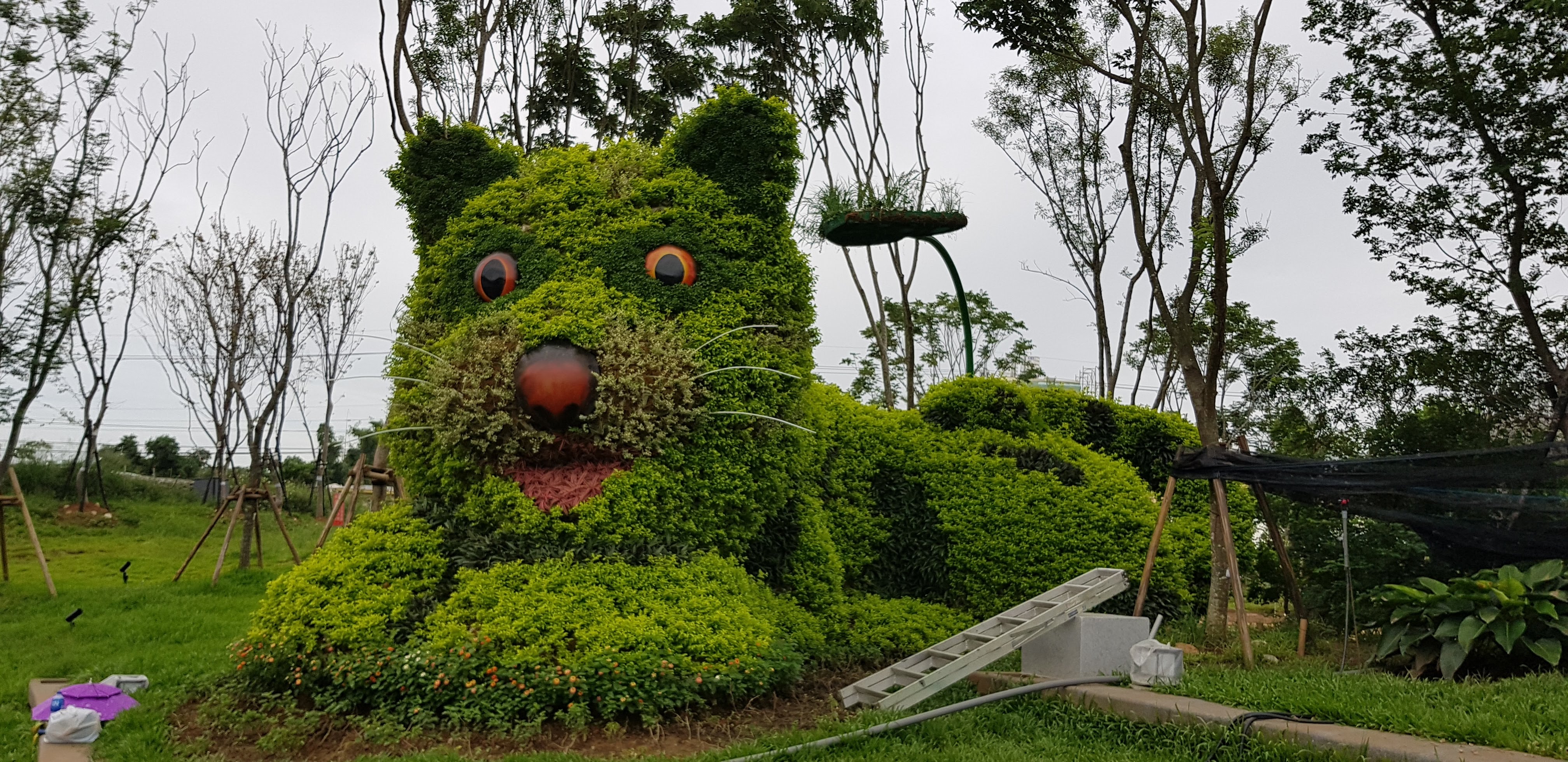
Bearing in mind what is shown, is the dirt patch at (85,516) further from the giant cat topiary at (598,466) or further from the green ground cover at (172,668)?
the giant cat topiary at (598,466)

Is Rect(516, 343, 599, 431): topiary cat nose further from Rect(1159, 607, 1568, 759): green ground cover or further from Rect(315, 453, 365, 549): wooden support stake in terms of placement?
Rect(315, 453, 365, 549): wooden support stake

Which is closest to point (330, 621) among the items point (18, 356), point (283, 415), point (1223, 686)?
point (1223, 686)

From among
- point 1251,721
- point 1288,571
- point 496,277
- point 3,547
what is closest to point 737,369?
point 496,277

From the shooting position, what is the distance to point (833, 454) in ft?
24.9

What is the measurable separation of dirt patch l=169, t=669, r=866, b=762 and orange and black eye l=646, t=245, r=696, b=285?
8.50ft

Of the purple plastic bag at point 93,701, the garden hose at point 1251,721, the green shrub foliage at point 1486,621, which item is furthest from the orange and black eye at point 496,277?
the green shrub foliage at point 1486,621

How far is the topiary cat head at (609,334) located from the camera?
5789 millimetres

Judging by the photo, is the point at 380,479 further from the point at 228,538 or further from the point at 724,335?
the point at 724,335

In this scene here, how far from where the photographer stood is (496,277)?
640cm

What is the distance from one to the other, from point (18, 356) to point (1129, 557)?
11.5m

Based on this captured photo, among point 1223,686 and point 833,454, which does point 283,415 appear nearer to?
point 833,454

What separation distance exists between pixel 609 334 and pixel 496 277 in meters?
1.07

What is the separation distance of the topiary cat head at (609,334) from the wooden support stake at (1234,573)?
3.04 m

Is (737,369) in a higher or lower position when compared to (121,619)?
higher
